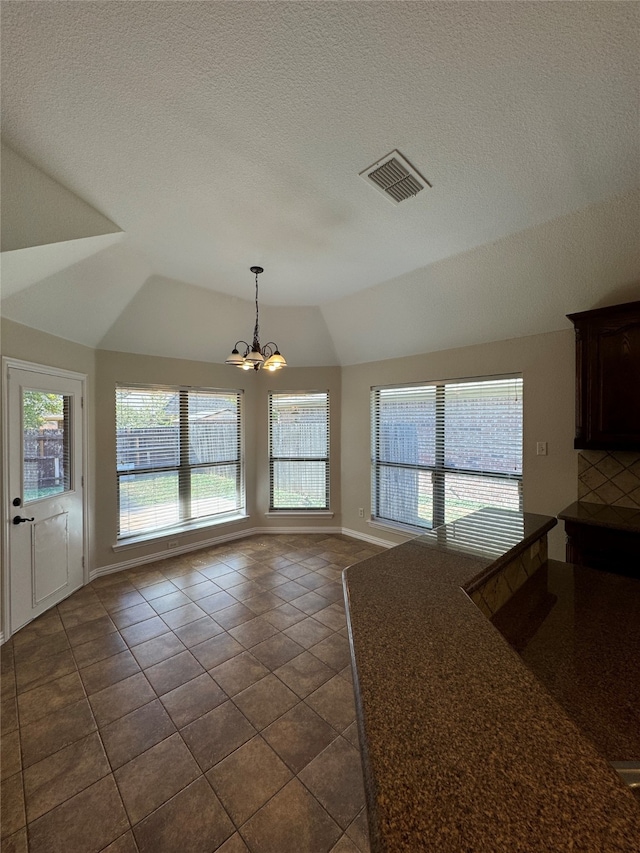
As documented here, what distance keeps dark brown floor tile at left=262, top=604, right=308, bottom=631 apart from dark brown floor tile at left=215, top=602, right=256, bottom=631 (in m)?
0.15

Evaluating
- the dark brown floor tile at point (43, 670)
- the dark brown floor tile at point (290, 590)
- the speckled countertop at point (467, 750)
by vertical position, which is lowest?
the dark brown floor tile at point (43, 670)

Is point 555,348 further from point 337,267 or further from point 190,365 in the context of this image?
point 190,365

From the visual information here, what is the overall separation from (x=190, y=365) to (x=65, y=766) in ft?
12.2

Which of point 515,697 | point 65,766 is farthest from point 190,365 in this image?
point 515,697

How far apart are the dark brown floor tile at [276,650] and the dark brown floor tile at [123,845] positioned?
3.42ft

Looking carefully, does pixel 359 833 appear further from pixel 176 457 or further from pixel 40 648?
pixel 176 457

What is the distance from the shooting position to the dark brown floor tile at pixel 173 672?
2.21 m

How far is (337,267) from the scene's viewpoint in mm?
3109

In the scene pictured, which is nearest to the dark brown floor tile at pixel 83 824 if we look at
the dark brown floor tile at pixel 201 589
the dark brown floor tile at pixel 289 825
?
the dark brown floor tile at pixel 289 825

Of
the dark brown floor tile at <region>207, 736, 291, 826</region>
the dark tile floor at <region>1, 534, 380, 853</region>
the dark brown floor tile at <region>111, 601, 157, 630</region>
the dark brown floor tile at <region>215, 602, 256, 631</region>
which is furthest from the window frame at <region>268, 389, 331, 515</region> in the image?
the dark brown floor tile at <region>207, 736, 291, 826</region>

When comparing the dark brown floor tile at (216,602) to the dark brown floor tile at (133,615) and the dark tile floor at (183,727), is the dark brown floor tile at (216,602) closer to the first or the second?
the dark tile floor at (183,727)

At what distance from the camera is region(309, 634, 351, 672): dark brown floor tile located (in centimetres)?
238

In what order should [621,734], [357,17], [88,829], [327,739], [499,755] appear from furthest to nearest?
[327,739] < [88,829] < [357,17] < [621,734] < [499,755]

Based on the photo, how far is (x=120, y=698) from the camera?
82.7 inches
